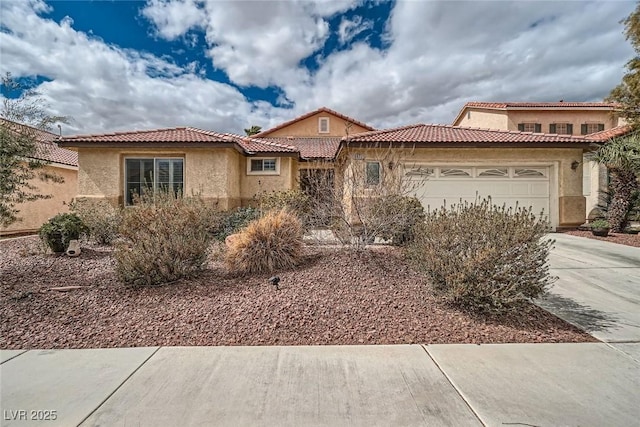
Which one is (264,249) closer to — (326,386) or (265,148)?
(326,386)

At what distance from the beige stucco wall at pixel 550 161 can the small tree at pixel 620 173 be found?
918mm

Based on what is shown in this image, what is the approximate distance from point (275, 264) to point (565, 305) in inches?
200

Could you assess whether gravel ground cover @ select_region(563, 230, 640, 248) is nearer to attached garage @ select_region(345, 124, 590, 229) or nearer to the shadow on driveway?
attached garage @ select_region(345, 124, 590, 229)

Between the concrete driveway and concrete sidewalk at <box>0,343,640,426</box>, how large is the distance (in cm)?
65

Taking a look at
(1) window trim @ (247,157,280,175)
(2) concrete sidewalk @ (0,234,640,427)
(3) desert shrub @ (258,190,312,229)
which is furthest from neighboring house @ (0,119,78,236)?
(2) concrete sidewalk @ (0,234,640,427)

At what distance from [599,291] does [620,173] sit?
9838 mm

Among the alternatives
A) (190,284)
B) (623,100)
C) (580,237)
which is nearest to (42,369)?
(190,284)

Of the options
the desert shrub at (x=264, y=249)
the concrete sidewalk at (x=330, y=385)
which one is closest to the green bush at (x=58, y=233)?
the desert shrub at (x=264, y=249)

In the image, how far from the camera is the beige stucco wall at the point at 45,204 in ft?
45.9

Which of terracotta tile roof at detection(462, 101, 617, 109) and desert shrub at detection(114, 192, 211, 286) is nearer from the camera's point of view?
desert shrub at detection(114, 192, 211, 286)

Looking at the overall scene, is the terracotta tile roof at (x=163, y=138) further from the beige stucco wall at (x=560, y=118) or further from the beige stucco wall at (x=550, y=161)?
the beige stucco wall at (x=560, y=118)

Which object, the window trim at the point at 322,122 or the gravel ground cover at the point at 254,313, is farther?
the window trim at the point at 322,122

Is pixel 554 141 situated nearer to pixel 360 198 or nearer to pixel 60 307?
pixel 360 198

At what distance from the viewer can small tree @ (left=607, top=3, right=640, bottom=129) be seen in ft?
41.3
